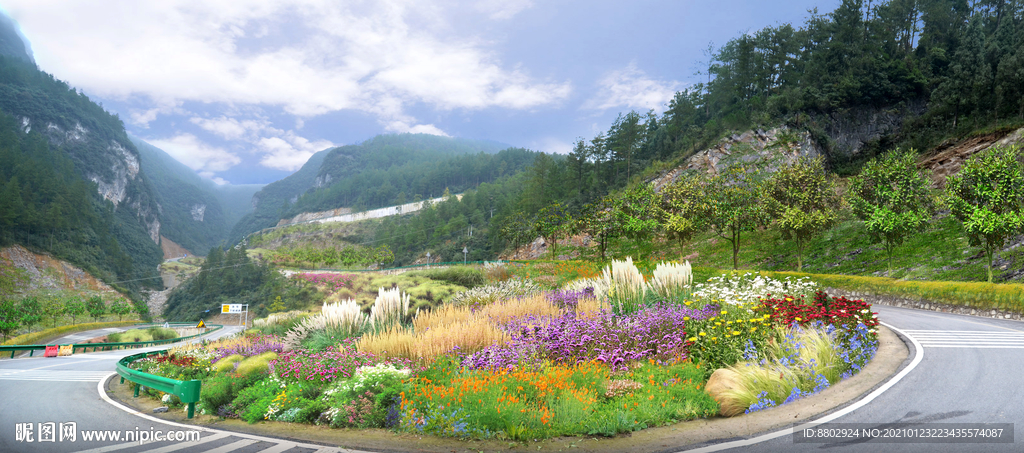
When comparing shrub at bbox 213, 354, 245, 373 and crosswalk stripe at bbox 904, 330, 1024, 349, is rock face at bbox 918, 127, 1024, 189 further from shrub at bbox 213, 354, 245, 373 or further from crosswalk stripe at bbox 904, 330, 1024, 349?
shrub at bbox 213, 354, 245, 373

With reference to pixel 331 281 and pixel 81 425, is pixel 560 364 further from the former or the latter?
pixel 331 281

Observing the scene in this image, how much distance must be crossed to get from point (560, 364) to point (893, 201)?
93.2 ft

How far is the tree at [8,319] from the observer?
1414 inches

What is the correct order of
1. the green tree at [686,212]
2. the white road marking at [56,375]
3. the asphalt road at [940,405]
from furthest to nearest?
the green tree at [686,212]
the white road marking at [56,375]
the asphalt road at [940,405]

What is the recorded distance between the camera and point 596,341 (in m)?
8.20

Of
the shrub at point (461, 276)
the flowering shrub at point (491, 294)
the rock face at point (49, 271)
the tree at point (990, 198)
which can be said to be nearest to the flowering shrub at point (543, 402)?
the flowering shrub at point (491, 294)

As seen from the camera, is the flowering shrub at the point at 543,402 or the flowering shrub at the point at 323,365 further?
the flowering shrub at the point at 323,365

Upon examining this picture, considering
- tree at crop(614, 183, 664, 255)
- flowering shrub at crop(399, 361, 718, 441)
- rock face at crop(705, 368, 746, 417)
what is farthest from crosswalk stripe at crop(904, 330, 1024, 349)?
tree at crop(614, 183, 664, 255)

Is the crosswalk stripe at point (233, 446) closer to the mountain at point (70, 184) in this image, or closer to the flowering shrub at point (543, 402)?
the flowering shrub at point (543, 402)

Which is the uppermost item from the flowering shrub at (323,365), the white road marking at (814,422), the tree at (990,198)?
the tree at (990,198)

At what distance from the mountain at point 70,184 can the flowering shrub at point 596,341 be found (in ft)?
411

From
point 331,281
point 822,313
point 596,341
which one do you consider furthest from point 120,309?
point 822,313

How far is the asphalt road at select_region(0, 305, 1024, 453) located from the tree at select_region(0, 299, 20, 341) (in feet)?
129

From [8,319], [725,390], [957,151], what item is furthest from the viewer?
[8,319]
